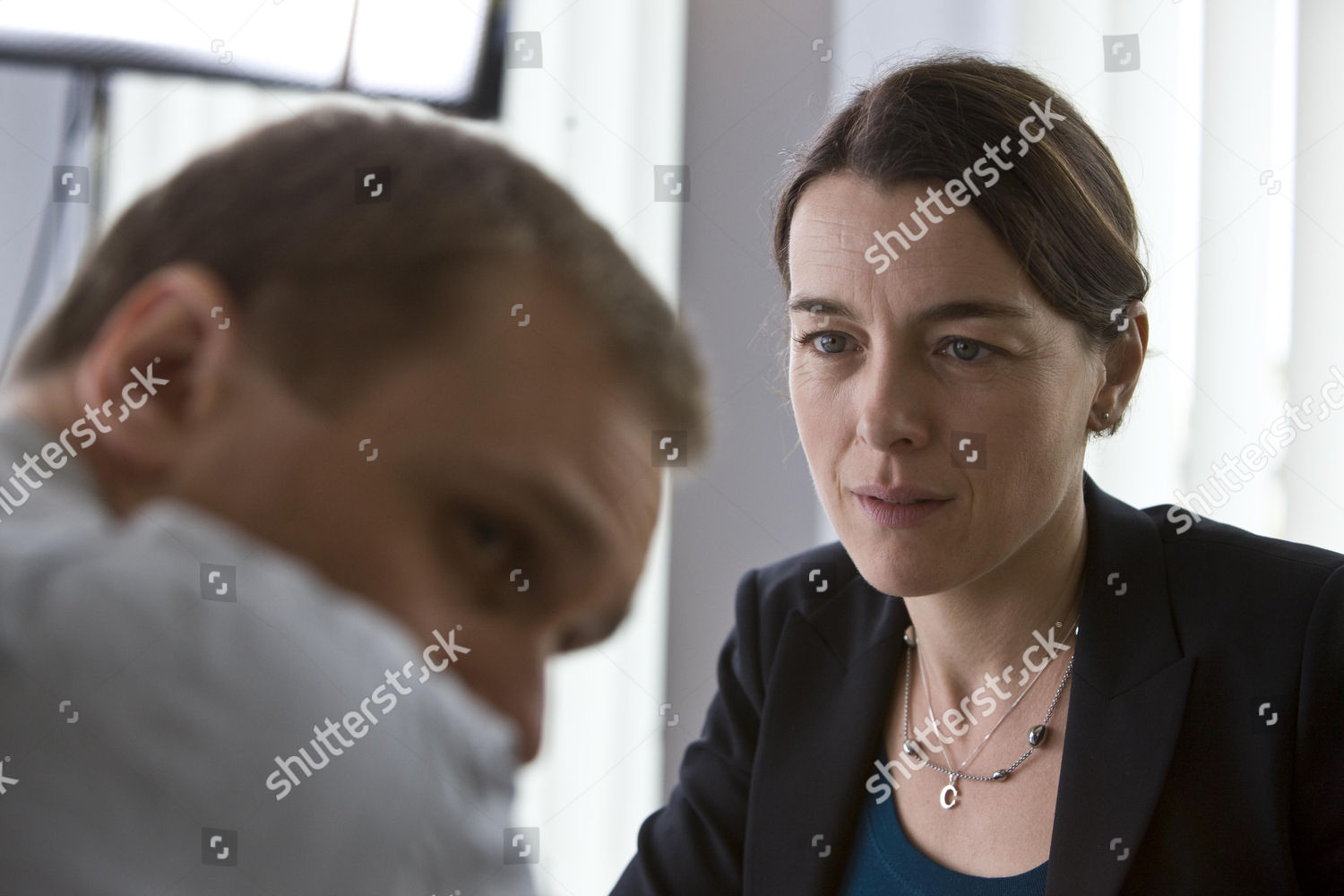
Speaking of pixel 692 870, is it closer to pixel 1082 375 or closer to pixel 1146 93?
pixel 1082 375

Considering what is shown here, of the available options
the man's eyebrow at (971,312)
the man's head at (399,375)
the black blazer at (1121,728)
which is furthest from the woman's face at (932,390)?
the man's head at (399,375)

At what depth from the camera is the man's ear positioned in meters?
0.12

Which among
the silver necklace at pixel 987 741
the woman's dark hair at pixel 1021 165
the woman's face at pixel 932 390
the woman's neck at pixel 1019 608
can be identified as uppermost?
the woman's dark hair at pixel 1021 165

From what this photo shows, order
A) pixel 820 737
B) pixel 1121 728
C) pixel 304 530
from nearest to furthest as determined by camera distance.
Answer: pixel 304 530 < pixel 1121 728 < pixel 820 737

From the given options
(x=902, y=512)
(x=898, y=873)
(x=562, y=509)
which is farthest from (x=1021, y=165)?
(x=562, y=509)

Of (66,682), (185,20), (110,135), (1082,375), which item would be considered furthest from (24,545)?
(110,135)

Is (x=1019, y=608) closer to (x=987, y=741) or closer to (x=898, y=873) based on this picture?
(x=987, y=741)

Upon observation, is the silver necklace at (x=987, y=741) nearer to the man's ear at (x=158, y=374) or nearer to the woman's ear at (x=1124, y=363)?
the woman's ear at (x=1124, y=363)

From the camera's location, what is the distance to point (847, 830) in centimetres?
74

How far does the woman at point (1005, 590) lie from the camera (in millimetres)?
629

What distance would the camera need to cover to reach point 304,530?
0.12 m

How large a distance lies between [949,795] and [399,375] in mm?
682

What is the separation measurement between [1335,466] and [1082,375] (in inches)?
17.7

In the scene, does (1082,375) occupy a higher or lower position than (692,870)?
higher
